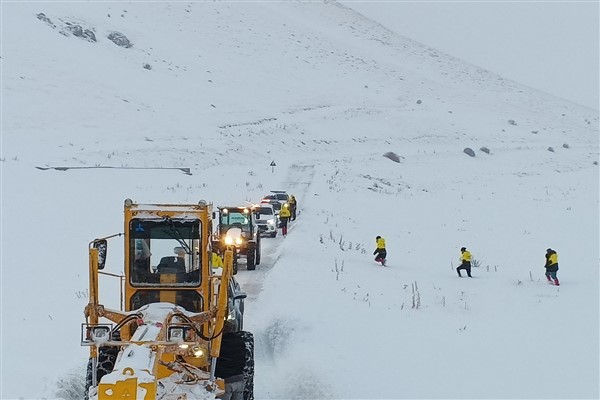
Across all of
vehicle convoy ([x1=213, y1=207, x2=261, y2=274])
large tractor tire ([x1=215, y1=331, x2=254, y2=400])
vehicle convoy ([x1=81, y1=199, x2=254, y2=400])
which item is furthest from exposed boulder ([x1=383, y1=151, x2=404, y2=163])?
vehicle convoy ([x1=81, y1=199, x2=254, y2=400])

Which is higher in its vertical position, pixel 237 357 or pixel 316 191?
pixel 316 191

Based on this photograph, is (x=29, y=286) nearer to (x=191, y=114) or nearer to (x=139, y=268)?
(x=139, y=268)

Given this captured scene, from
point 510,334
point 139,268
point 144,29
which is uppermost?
point 144,29

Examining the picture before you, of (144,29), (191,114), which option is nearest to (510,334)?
(191,114)

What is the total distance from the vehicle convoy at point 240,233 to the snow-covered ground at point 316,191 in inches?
36.4

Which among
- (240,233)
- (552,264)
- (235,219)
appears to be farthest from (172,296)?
(552,264)

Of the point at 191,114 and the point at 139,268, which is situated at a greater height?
the point at 191,114

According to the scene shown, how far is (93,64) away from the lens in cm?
6159

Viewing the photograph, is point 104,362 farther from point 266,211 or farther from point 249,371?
point 266,211

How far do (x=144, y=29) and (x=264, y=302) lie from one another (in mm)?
73404

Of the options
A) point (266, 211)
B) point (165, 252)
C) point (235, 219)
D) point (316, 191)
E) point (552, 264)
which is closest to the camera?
point (165, 252)

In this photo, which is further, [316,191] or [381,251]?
[316,191]

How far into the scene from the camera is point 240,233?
2141cm

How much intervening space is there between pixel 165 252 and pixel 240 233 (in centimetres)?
1249
